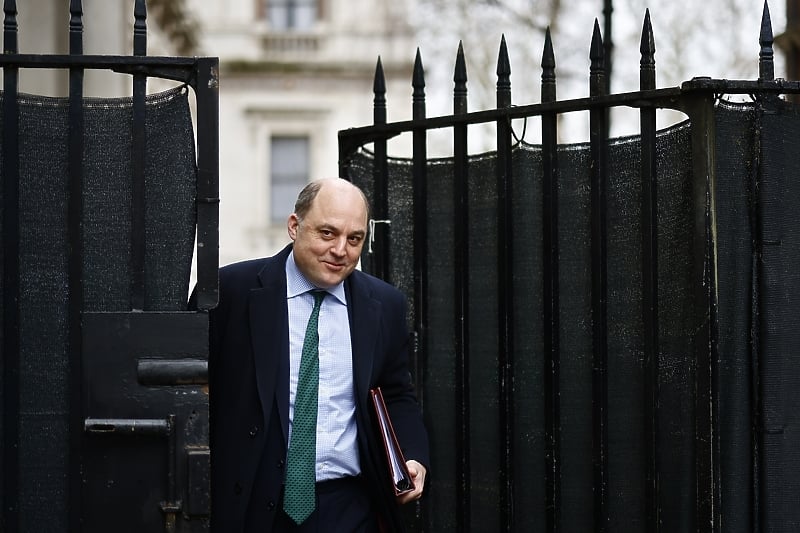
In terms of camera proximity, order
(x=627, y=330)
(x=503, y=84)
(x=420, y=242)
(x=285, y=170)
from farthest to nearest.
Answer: (x=285, y=170) < (x=420, y=242) < (x=503, y=84) < (x=627, y=330)

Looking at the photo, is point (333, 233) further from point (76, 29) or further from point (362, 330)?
point (76, 29)

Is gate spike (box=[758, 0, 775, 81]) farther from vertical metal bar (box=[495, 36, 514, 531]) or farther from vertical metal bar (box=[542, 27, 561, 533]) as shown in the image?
vertical metal bar (box=[495, 36, 514, 531])

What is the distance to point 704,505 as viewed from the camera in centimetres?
424

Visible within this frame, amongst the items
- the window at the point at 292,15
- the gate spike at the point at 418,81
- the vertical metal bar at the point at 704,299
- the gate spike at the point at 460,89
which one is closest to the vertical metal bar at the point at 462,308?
the gate spike at the point at 460,89

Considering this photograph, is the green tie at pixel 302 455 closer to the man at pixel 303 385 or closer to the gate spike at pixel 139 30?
the man at pixel 303 385

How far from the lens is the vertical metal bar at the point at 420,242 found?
5.23 m

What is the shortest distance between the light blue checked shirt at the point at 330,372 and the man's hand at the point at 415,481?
7.4 inches

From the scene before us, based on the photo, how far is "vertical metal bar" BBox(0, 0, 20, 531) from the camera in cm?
393

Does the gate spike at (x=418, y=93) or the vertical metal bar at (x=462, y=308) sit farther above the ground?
the gate spike at (x=418, y=93)

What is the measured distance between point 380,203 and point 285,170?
25941 mm

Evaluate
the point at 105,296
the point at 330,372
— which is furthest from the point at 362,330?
the point at 105,296

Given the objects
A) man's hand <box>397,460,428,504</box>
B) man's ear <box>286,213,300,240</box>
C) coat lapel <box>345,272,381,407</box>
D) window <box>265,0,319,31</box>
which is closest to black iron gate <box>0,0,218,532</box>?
man's ear <box>286,213,300,240</box>

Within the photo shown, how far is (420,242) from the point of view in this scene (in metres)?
5.30

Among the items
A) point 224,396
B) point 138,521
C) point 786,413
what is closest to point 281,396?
point 224,396
